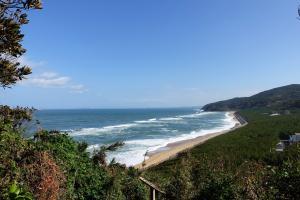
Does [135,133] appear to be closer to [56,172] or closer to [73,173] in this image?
[73,173]

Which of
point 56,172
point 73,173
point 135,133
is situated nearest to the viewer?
point 56,172

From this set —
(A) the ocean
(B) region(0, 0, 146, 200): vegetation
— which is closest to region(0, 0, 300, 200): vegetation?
(B) region(0, 0, 146, 200): vegetation

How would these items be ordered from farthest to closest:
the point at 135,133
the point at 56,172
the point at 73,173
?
the point at 135,133 → the point at 73,173 → the point at 56,172

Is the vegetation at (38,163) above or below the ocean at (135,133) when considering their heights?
above

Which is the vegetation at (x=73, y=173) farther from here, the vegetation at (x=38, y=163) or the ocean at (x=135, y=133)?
A: the ocean at (x=135, y=133)

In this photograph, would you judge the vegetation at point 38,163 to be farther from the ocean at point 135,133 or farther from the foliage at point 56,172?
the ocean at point 135,133

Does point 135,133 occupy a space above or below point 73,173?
below

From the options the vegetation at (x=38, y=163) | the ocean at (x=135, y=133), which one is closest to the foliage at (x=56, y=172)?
the vegetation at (x=38, y=163)

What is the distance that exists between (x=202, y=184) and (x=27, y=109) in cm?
522

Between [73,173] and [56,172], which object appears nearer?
[56,172]

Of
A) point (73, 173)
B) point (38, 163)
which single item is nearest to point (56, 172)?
point (38, 163)

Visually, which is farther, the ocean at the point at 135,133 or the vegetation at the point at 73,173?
the ocean at the point at 135,133

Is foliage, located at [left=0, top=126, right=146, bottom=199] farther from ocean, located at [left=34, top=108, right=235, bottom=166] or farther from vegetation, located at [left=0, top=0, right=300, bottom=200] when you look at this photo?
ocean, located at [left=34, top=108, right=235, bottom=166]

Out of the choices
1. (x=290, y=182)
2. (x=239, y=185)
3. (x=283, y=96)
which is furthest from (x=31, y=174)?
(x=283, y=96)
